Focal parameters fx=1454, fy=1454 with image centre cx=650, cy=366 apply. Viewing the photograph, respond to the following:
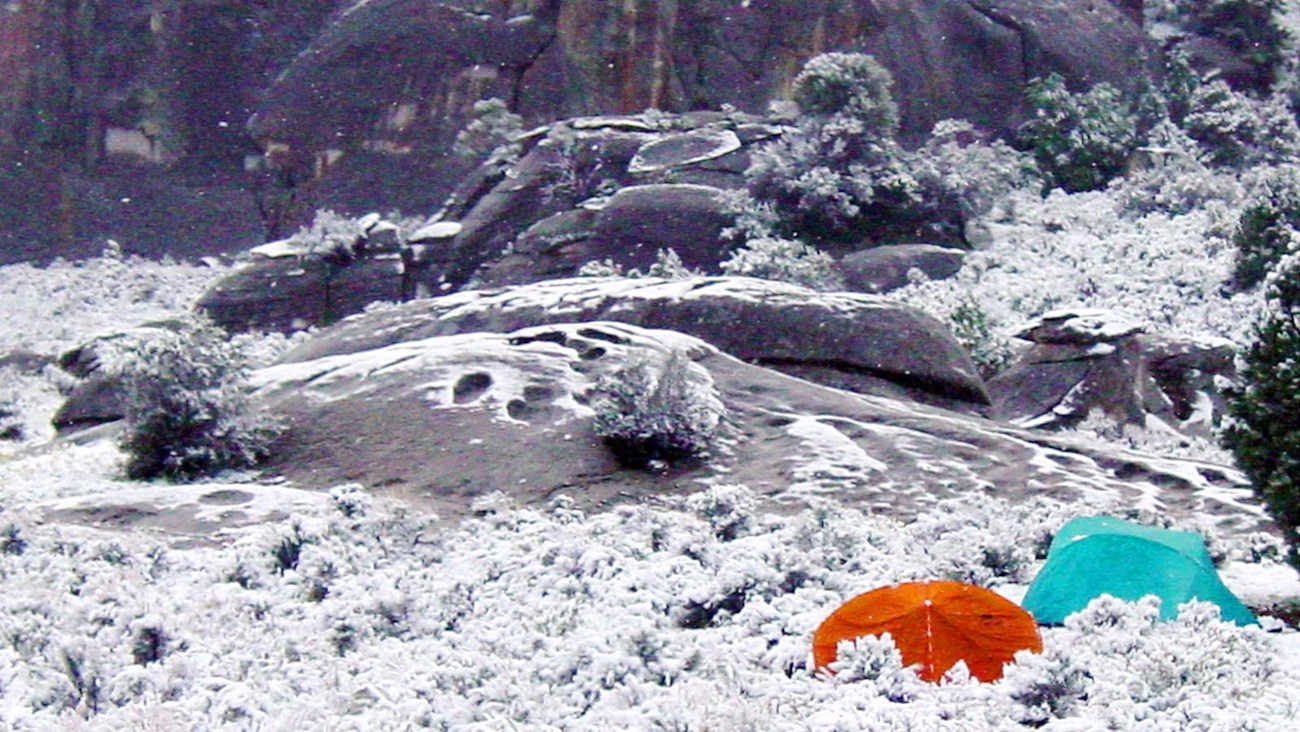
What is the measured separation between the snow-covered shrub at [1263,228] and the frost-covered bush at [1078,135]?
7739 mm

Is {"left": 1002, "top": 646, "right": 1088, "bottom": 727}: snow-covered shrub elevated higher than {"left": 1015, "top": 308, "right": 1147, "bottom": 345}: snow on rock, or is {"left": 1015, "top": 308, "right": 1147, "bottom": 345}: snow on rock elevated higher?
{"left": 1002, "top": 646, "right": 1088, "bottom": 727}: snow-covered shrub

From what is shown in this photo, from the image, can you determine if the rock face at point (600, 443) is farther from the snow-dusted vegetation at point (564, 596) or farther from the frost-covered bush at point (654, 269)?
the frost-covered bush at point (654, 269)

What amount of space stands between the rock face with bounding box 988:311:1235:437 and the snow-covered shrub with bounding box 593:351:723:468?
7172 millimetres

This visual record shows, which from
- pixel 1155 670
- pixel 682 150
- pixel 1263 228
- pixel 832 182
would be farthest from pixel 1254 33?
pixel 1155 670

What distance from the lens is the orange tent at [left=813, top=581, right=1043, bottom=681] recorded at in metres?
5.62

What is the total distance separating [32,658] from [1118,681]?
4450mm

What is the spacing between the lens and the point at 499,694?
5.55 meters

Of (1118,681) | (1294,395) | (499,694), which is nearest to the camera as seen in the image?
(1118,681)

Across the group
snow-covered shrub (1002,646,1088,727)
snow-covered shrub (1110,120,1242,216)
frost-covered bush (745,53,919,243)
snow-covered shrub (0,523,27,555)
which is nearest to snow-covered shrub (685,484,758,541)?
snow-covered shrub (1002,646,1088,727)

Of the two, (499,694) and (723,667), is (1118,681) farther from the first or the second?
(499,694)

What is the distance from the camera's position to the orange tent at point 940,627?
562cm

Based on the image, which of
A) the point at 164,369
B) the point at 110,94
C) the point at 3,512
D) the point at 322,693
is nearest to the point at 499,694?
the point at 322,693

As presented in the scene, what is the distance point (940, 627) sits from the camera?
18.5 ft

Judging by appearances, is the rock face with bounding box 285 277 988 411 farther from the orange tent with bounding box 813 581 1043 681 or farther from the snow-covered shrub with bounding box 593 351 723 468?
the orange tent with bounding box 813 581 1043 681
